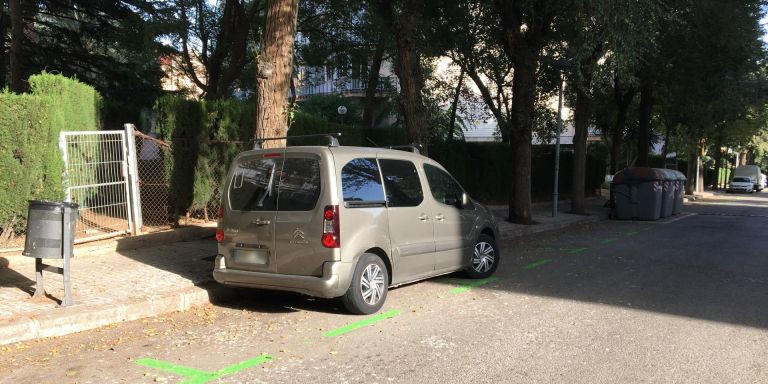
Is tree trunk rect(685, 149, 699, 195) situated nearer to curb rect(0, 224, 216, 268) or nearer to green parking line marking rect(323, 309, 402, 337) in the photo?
curb rect(0, 224, 216, 268)

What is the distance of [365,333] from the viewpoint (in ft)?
18.1

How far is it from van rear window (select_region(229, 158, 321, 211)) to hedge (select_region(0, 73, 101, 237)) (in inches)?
136

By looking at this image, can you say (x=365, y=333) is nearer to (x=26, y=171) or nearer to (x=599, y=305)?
(x=599, y=305)

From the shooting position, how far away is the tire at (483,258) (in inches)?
320

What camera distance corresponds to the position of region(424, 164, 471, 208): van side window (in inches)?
286

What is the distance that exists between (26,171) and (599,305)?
7858mm

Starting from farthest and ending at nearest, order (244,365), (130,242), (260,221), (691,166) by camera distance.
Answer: (691,166), (130,242), (260,221), (244,365)

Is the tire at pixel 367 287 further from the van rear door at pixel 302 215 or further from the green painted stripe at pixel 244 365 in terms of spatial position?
the green painted stripe at pixel 244 365

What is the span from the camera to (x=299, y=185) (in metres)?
6.00

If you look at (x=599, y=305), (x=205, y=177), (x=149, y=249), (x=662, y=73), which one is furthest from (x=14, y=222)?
(x=662, y=73)

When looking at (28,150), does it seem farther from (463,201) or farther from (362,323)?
(463,201)

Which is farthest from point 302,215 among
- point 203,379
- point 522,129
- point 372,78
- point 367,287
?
point 372,78

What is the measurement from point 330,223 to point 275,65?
354cm

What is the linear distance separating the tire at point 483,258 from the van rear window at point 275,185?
120 inches
